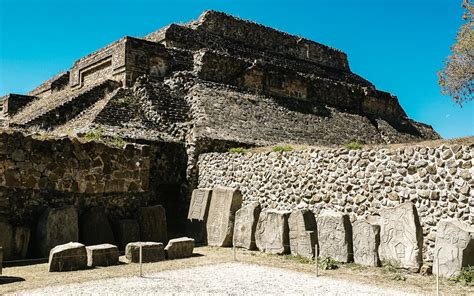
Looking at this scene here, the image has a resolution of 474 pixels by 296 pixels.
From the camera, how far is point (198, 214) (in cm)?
1401

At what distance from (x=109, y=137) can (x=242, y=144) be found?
4422 millimetres

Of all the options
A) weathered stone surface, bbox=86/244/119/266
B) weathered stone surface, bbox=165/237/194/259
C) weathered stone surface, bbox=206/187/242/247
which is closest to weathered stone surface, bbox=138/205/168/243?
weathered stone surface, bbox=206/187/242/247

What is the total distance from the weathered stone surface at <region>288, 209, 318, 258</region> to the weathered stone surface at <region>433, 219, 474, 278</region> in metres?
2.78

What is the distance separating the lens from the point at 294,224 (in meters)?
11.4

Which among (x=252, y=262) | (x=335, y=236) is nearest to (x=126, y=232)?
(x=252, y=262)

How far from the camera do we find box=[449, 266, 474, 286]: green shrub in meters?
8.21

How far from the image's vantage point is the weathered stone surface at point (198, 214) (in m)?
13.7

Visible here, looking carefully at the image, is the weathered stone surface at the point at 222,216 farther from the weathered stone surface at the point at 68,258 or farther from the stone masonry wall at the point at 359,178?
the weathered stone surface at the point at 68,258

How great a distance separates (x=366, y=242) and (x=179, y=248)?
13.8 ft

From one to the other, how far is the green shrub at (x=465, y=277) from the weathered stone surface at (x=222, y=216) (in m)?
5.98

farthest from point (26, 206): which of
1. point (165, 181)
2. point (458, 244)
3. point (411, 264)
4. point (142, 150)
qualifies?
point (458, 244)

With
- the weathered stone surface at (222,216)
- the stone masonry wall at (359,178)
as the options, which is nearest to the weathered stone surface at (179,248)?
the weathered stone surface at (222,216)

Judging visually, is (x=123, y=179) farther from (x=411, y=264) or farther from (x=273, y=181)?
(x=411, y=264)

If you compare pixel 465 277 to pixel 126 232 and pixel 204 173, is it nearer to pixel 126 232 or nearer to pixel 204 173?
pixel 126 232
